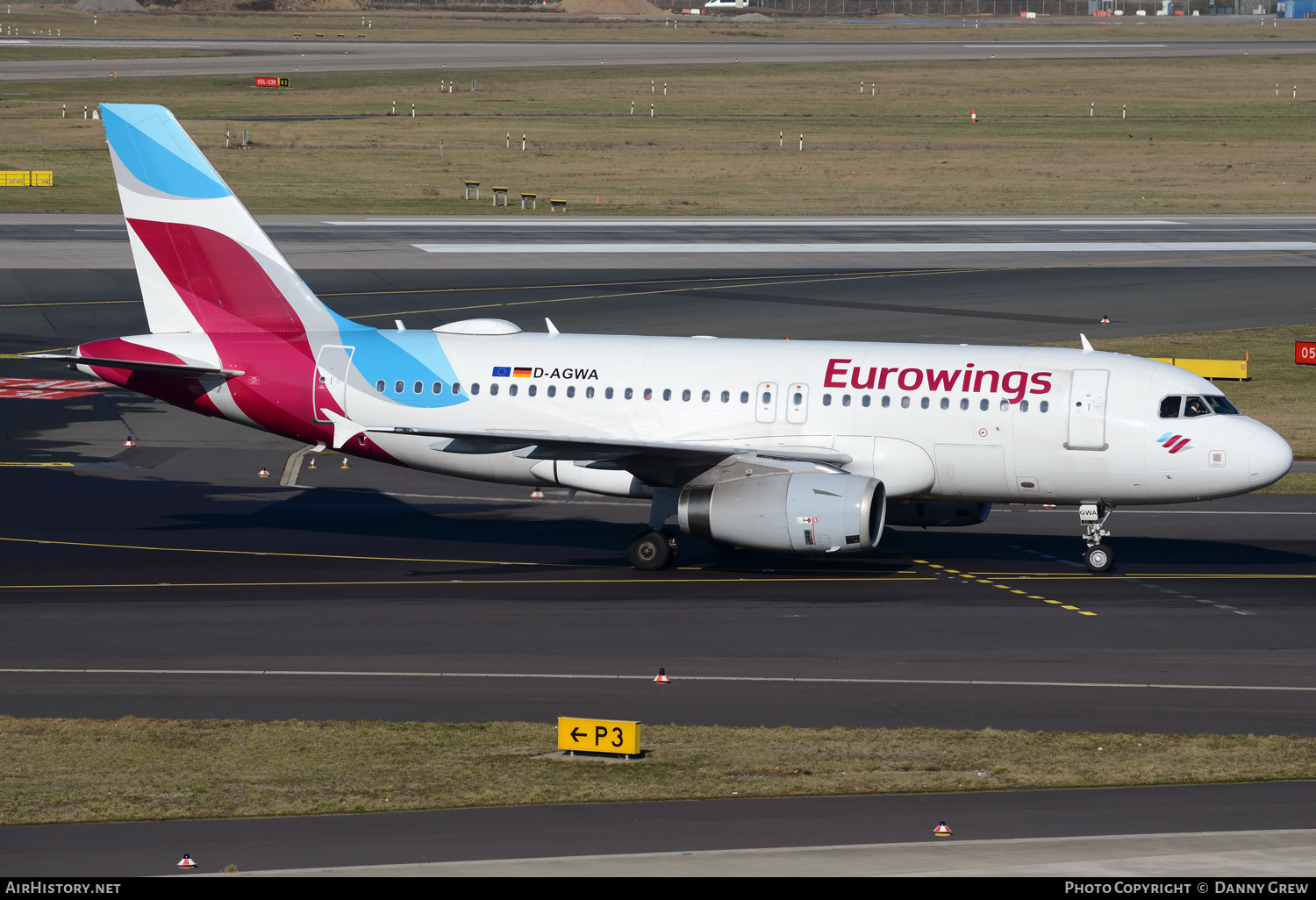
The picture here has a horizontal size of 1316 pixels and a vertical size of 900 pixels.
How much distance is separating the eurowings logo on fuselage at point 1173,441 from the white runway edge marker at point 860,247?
50644mm

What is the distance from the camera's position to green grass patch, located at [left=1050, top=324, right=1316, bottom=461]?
49.5 m

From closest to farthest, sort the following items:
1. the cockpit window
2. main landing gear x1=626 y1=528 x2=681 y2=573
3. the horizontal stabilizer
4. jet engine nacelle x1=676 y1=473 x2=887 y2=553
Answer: jet engine nacelle x1=676 y1=473 x2=887 y2=553, the cockpit window, main landing gear x1=626 y1=528 x2=681 y2=573, the horizontal stabilizer

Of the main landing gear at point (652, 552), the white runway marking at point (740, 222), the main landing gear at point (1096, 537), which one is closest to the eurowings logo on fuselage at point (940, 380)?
the main landing gear at point (1096, 537)

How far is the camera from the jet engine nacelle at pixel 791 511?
32.7 metres

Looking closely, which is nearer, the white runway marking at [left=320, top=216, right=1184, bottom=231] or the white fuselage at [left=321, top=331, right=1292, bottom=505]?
the white fuselage at [left=321, top=331, right=1292, bottom=505]

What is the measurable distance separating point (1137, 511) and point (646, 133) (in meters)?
88.1

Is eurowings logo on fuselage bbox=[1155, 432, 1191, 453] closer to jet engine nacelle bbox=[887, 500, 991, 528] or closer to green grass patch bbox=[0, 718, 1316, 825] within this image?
jet engine nacelle bbox=[887, 500, 991, 528]

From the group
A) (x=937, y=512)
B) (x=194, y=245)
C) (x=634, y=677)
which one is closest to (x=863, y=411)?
(x=937, y=512)

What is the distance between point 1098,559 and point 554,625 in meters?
12.3

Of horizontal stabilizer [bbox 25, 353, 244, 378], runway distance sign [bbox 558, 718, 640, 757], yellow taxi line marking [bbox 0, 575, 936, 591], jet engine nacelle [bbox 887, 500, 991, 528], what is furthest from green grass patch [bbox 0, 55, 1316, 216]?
runway distance sign [bbox 558, 718, 640, 757]

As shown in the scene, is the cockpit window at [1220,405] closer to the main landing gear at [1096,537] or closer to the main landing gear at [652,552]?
the main landing gear at [1096,537]

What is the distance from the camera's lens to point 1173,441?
34125mm

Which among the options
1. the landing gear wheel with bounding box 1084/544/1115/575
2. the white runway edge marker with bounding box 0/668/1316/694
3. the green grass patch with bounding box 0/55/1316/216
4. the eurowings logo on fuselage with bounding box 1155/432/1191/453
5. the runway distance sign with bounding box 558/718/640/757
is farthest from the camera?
the green grass patch with bounding box 0/55/1316/216

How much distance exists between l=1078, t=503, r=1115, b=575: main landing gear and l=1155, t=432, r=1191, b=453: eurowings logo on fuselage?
207 cm
